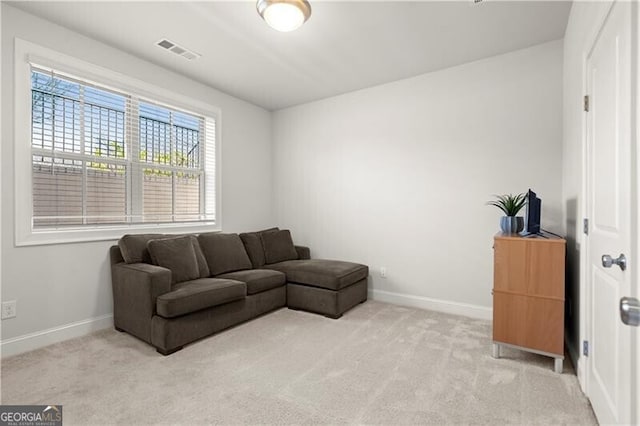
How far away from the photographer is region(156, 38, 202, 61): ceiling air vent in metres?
2.91

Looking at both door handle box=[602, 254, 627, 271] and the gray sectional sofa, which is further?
the gray sectional sofa

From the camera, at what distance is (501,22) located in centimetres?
261

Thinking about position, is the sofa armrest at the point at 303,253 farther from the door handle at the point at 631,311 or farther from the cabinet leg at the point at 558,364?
the door handle at the point at 631,311

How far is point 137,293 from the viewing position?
2600 millimetres

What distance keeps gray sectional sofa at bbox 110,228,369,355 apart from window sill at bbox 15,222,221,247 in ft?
0.62

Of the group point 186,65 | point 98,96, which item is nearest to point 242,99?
point 186,65

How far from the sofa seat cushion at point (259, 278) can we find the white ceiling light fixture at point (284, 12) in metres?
2.28

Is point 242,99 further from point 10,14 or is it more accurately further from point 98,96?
point 10,14

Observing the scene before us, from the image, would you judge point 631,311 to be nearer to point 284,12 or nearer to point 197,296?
point 284,12

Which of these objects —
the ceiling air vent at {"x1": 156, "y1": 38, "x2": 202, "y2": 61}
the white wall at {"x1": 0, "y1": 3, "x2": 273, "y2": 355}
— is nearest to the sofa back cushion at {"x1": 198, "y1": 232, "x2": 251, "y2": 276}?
the white wall at {"x1": 0, "y1": 3, "x2": 273, "y2": 355}

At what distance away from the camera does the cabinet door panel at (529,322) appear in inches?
83.8

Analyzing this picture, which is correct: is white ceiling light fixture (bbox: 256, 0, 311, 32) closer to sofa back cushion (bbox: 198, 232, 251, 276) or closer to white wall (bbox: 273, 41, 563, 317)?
white wall (bbox: 273, 41, 563, 317)

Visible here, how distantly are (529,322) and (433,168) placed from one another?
1.84 m

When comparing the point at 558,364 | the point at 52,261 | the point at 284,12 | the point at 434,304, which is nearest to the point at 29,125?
the point at 52,261
